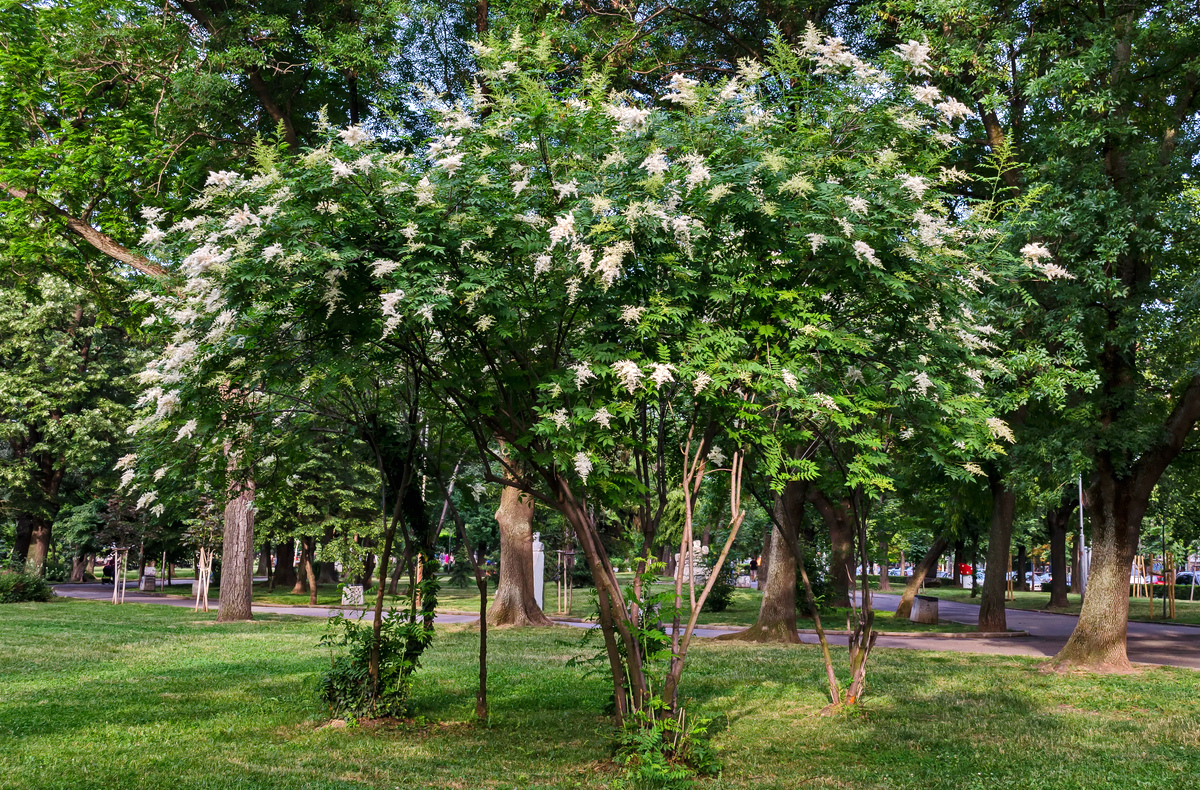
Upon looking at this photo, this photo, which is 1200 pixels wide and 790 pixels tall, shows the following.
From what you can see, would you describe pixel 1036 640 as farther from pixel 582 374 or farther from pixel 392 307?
pixel 392 307

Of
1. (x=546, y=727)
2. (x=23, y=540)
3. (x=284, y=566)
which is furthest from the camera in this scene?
(x=284, y=566)

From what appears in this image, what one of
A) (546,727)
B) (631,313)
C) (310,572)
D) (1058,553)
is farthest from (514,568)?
(1058,553)

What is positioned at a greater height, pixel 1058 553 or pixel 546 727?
pixel 1058 553

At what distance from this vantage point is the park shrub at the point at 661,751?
7227 mm

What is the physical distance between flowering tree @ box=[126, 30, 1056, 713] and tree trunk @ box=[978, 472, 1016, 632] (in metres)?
14.3

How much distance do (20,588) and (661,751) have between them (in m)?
28.2

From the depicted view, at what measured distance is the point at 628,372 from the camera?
6.53 m

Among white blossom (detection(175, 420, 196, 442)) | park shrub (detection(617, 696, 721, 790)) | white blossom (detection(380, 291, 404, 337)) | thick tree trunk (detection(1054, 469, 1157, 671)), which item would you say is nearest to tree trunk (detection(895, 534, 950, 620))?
thick tree trunk (detection(1054, 469, 1157, 671))

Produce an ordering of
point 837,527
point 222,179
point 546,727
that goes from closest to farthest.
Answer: point 222,179 < point 546,727 < point 837,527

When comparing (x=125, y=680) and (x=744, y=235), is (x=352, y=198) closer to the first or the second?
(x=744, y=235)

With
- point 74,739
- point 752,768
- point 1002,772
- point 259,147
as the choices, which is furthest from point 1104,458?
point 74,739

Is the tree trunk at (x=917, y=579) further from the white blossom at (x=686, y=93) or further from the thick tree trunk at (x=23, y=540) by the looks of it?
the thick tree trunk at (x=23, y=540)

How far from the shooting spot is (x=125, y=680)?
40.8 ft

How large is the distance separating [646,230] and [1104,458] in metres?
10.7
